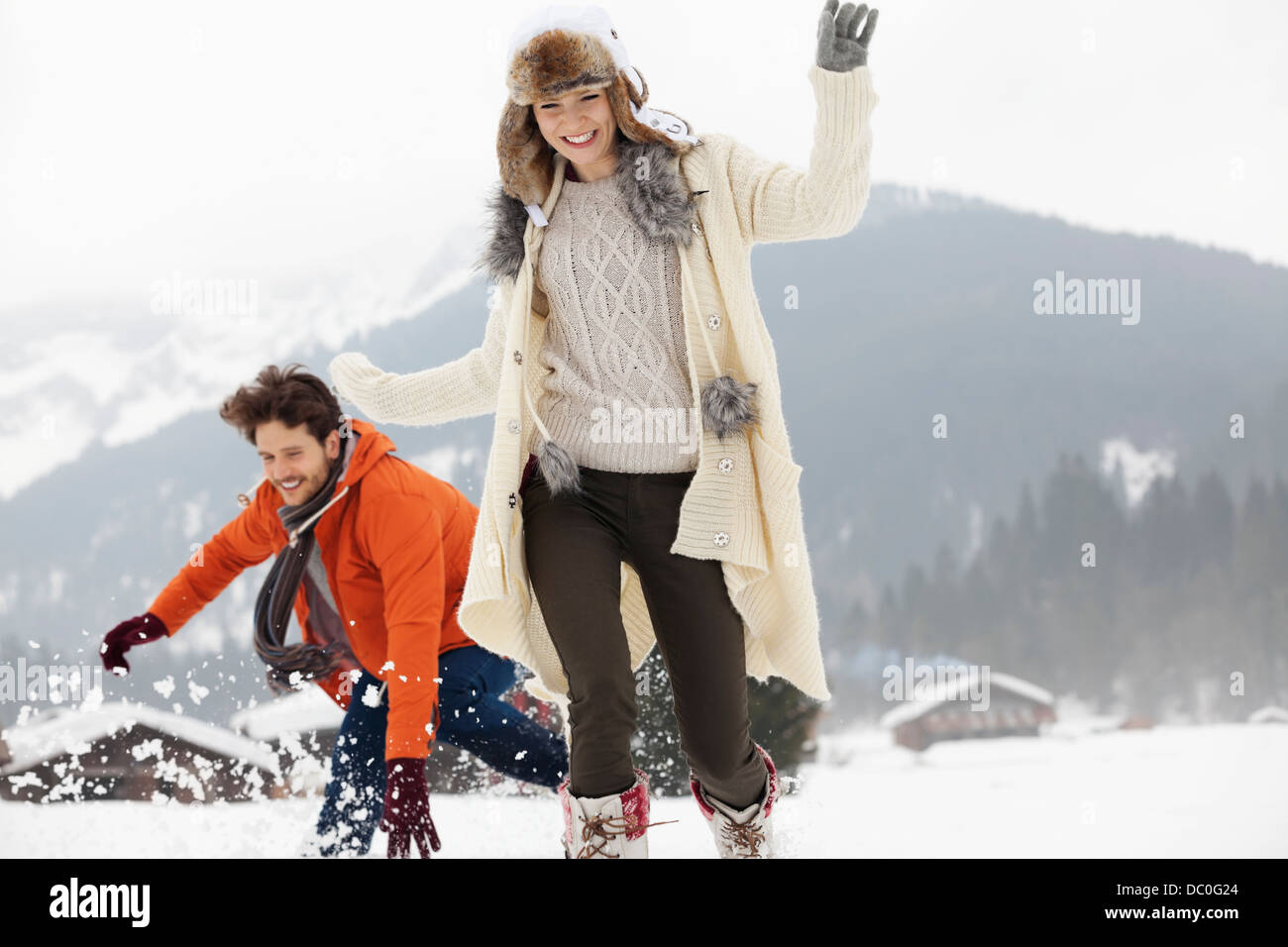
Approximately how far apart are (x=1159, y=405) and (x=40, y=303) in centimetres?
1747

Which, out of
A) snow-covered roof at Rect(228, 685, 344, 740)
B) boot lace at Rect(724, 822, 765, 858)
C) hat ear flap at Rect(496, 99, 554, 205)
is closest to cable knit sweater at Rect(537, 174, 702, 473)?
hat ear flap at Rect(496, 99, 554, 205)

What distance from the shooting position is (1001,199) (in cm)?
2116

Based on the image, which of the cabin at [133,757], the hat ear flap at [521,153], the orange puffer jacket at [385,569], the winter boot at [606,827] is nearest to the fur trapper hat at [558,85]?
the hat ear flap at [521,153]

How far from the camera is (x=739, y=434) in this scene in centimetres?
213

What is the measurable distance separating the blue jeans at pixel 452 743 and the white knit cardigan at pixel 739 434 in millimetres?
462

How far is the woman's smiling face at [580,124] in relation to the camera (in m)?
2.08

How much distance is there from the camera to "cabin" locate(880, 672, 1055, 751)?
12.1 metres

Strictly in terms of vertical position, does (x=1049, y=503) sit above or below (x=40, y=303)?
below

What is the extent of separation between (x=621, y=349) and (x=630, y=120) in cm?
40

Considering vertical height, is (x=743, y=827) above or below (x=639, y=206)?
below

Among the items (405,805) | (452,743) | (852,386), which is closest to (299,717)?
(452,743)

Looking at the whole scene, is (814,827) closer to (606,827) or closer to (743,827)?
(743,827)
